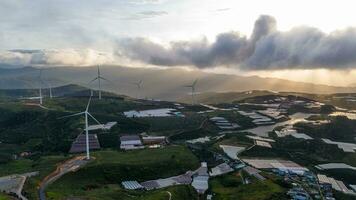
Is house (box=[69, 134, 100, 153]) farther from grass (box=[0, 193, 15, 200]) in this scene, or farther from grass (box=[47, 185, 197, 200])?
grass (box=[0, 193, 15, 200])

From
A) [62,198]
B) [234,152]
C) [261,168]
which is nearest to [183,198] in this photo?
[62,198]

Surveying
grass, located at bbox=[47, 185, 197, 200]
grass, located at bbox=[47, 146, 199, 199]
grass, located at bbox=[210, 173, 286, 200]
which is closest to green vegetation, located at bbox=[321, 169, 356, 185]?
grass, located at bbox=[210, 173, 286, 200]

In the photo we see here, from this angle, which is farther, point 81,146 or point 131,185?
point 81,146

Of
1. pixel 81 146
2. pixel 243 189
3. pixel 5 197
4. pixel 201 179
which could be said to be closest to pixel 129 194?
pixel 201 179

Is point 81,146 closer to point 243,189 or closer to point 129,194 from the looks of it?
point 129,194

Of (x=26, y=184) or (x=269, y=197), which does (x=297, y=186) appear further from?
(x=26, y=184)
